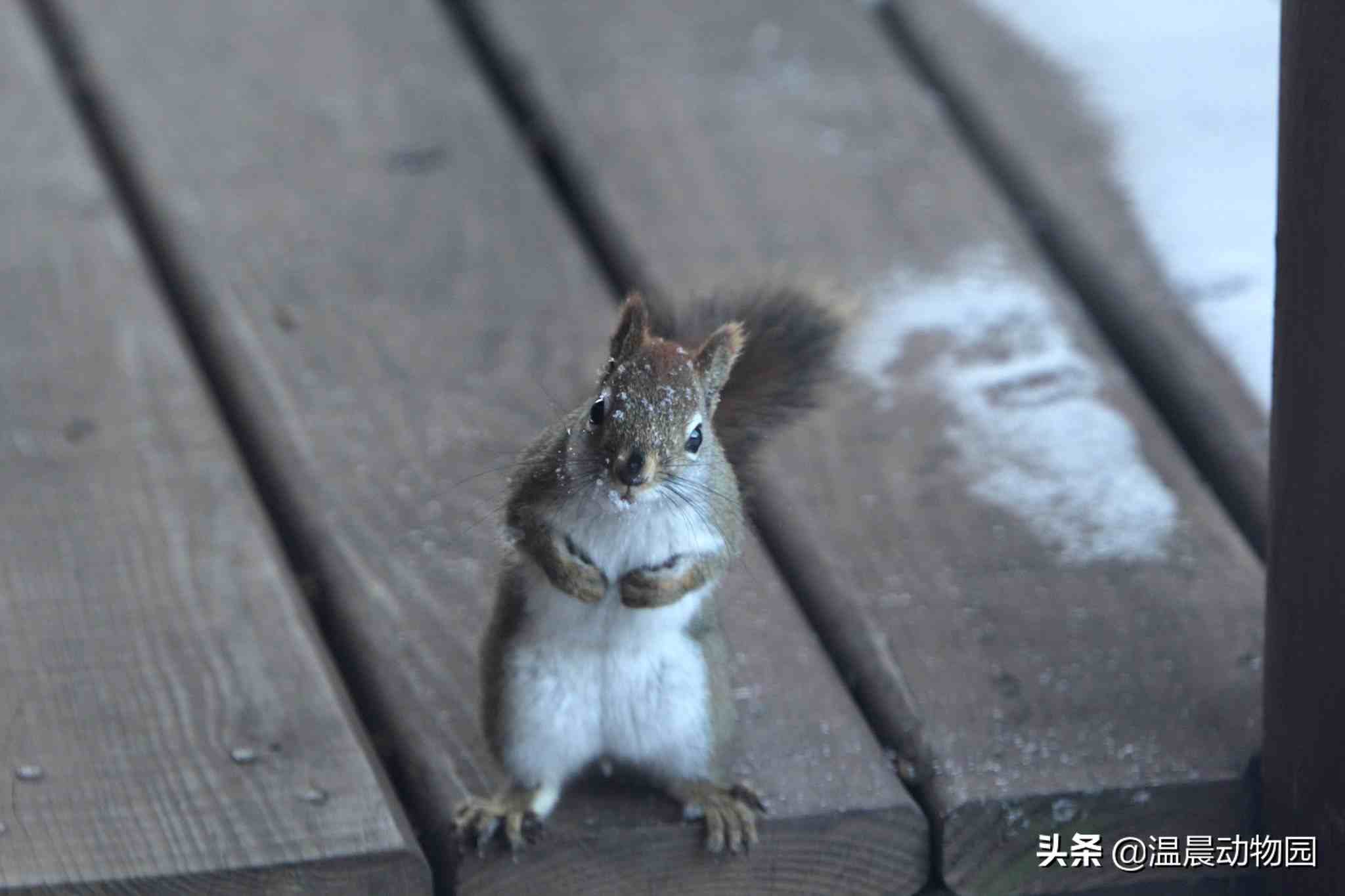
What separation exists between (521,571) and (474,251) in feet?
2.47

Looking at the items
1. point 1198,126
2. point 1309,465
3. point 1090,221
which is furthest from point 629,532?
point 1198,126

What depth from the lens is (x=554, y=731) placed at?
59.7 inches

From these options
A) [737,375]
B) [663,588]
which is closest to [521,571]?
[663,588]

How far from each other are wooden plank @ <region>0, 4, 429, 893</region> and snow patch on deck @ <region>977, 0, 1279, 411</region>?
0.92 meters

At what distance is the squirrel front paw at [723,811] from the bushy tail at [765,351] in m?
0.23

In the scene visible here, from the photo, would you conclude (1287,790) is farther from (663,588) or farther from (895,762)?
(663,588)

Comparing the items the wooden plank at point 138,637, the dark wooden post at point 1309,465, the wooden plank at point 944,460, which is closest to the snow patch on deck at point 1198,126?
the wooden plank at point 944,460

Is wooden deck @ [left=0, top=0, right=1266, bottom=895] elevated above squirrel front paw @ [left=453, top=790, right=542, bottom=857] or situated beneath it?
situated beneath

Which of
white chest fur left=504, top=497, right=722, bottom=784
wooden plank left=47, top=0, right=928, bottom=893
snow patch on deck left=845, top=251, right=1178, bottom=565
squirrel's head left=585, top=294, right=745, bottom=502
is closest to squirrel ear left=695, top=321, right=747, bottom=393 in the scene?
squirrel's head left=585, top=294, right=745, bottom=502

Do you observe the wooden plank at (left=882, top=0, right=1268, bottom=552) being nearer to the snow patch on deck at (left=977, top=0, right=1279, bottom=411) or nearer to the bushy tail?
the snow patch on deck at (left=977, top=0, right=1279, bottom=411)

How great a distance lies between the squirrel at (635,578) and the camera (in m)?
1.41

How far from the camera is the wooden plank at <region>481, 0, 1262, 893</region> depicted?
1.59 meters

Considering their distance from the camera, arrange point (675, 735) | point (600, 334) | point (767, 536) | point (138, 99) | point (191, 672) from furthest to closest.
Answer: point (138, 99), point (600, 334), point (767, 536), point (191, 672), point (675, 735)

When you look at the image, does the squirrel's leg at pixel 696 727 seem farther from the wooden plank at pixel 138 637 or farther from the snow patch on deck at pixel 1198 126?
the snow patch on deck at pixel 1198 126
